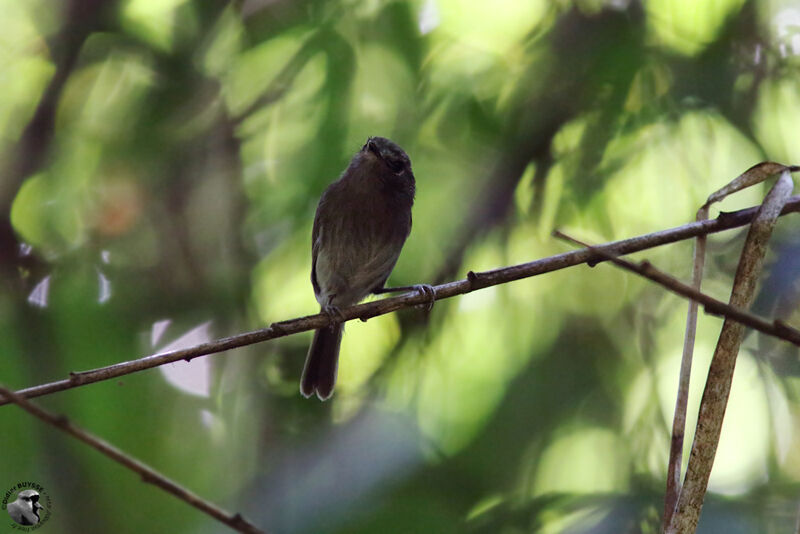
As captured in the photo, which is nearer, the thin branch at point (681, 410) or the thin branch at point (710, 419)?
the thin branch at point (710, 419)

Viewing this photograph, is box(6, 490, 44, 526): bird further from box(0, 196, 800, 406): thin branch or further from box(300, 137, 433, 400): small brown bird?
box(300, 137, 433, 400): small brown bird

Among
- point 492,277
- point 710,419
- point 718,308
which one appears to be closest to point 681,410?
point 710,419

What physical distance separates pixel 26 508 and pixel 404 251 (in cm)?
229

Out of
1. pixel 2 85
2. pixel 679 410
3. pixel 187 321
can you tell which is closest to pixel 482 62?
pixel 187 321

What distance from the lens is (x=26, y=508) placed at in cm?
269

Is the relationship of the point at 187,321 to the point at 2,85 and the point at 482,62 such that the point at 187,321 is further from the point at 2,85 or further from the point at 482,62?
the point at 482,62

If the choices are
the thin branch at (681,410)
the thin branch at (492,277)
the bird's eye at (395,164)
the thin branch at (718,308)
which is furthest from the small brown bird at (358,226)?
the thin branch at (718,308)

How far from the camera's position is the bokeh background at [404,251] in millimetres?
3193

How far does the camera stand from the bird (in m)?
2.65

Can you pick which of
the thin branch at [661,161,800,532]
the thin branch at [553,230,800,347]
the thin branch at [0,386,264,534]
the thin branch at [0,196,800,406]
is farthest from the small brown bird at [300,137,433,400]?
the thin branch at [553,230,800,347]

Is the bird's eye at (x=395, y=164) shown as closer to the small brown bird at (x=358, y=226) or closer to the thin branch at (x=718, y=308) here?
the small brown bird at (x=358, y=226)

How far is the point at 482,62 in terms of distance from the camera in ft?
14.5

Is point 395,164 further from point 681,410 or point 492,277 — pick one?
point 681,410

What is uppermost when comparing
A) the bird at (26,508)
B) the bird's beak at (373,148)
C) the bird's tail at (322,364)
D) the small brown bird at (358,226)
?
the bird's beak at (373,148)
